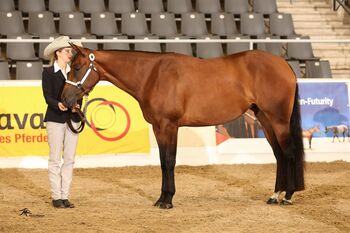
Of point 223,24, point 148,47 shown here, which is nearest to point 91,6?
point 148,47

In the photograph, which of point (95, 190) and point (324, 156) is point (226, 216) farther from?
point (324, 156)

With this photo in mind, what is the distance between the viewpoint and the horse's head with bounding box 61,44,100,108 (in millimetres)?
7887

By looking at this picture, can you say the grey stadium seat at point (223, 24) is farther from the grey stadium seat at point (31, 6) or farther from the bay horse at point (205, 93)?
the bay horse at point (205, 93)

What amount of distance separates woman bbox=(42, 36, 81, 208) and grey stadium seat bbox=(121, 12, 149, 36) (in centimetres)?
689

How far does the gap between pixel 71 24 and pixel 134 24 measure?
138 centimetres

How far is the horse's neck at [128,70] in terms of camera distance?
8266 mm

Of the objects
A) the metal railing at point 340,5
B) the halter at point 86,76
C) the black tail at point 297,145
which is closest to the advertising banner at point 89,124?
the halter at point 86,76

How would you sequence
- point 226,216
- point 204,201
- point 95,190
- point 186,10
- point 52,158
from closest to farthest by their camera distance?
point 226,216 < point 52,158 < point 204,201 < point 95,190 < point 186,10

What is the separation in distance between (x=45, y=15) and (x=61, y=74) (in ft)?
22.7

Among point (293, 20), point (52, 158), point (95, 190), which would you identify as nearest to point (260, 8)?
point (293, 20)

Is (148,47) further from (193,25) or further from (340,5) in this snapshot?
(340,5)

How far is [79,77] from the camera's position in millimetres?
7949

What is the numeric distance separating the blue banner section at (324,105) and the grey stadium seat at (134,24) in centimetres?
424

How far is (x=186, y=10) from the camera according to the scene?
53.1 ft
